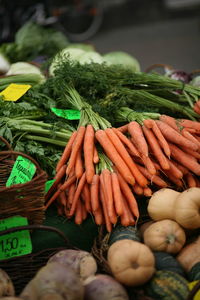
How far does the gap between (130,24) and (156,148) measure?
29.0 ft

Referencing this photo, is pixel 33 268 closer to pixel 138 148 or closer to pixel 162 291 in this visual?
pixel 162 291

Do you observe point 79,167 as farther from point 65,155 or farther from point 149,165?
point 149,165

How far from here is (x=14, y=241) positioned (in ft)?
5.62

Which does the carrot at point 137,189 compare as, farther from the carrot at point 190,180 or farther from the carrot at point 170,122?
the carrot at point 170,122

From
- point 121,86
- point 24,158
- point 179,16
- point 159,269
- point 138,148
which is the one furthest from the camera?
point 179,16

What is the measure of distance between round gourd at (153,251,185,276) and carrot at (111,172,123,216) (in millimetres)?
292

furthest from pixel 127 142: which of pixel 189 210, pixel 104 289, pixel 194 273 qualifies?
pixel 104 289

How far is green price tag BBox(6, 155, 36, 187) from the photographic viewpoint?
1843mm

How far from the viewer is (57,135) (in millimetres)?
2240

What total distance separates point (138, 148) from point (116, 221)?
1.36ft

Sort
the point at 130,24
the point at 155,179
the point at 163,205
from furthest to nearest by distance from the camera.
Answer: the point at 130,24 < the point at 155,179 < the point at 163,205

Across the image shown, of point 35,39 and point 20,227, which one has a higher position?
point 35,39

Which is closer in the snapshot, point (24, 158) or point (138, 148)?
point (24, 158)

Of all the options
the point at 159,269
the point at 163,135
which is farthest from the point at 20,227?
the point at 163,135
